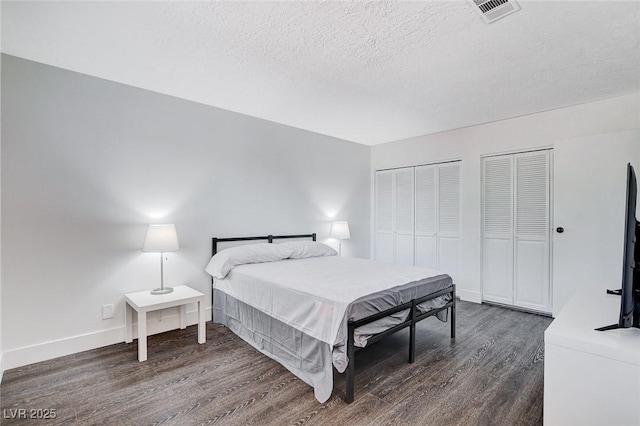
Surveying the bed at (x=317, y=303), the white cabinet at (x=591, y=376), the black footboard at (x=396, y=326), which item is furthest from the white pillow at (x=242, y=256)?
the white cabinet at (x=591, y=376)

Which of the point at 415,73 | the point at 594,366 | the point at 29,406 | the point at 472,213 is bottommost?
the point at 29,406

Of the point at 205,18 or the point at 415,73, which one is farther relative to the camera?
the point at 415,73

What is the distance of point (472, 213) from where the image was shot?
4.33 m

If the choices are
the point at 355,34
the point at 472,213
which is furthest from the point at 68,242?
the point at 472,213

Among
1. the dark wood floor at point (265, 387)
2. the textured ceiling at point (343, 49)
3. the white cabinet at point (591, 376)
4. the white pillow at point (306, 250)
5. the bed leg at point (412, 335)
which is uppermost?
the textured ceiling at point (343, 49)

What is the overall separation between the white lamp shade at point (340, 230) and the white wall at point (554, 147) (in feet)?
4.94

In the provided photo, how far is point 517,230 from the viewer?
13.1ft

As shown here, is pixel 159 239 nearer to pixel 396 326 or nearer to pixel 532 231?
pixel 396 326

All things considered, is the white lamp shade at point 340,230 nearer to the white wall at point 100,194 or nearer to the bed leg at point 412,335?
the white wall at point 100,194

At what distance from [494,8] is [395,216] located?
12.2ft

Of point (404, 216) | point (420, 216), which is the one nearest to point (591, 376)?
point (420, 216)

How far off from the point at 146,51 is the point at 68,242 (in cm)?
179

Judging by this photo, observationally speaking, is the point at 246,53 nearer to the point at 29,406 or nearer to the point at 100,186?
the point at 100,186

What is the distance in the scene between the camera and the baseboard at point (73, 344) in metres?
2.41
